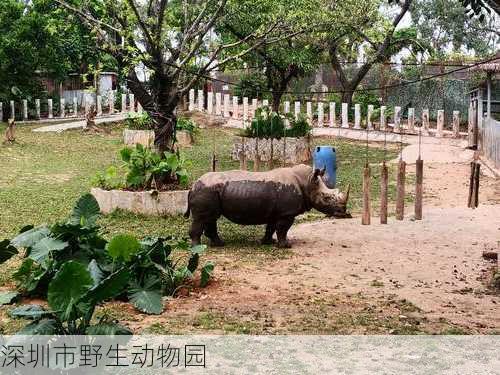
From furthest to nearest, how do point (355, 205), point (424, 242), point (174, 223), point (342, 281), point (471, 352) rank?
point (355, 205) → point (174, 223) → point (424, 242) → point (342, 281) → point (471, 352)

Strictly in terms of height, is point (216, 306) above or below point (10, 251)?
below

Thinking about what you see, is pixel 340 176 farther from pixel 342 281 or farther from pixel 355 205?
pixel 342 281

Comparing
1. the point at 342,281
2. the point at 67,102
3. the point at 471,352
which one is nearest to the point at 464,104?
the point at 67,102

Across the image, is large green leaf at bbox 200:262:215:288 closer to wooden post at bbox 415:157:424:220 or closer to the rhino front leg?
the rhino front leg

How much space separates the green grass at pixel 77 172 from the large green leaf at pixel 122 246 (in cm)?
355

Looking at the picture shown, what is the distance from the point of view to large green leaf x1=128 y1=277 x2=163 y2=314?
675 centimetres

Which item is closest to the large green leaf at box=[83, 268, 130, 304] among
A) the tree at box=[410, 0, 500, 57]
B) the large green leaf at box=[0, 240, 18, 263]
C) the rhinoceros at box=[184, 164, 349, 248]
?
the large green leaf at box=[0, 240, 18, 263]

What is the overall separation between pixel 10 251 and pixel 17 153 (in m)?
16.0

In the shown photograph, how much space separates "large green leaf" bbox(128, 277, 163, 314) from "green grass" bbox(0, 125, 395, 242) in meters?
3.50

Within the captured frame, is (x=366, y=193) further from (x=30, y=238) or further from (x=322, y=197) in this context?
(x=30, y=238)

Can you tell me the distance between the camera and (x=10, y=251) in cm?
690

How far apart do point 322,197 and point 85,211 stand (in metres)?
3.84

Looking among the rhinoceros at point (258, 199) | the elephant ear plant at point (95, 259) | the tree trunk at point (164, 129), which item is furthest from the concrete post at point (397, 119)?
the elephant ear plant at point (95, 259)

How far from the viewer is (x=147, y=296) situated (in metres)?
6.89
